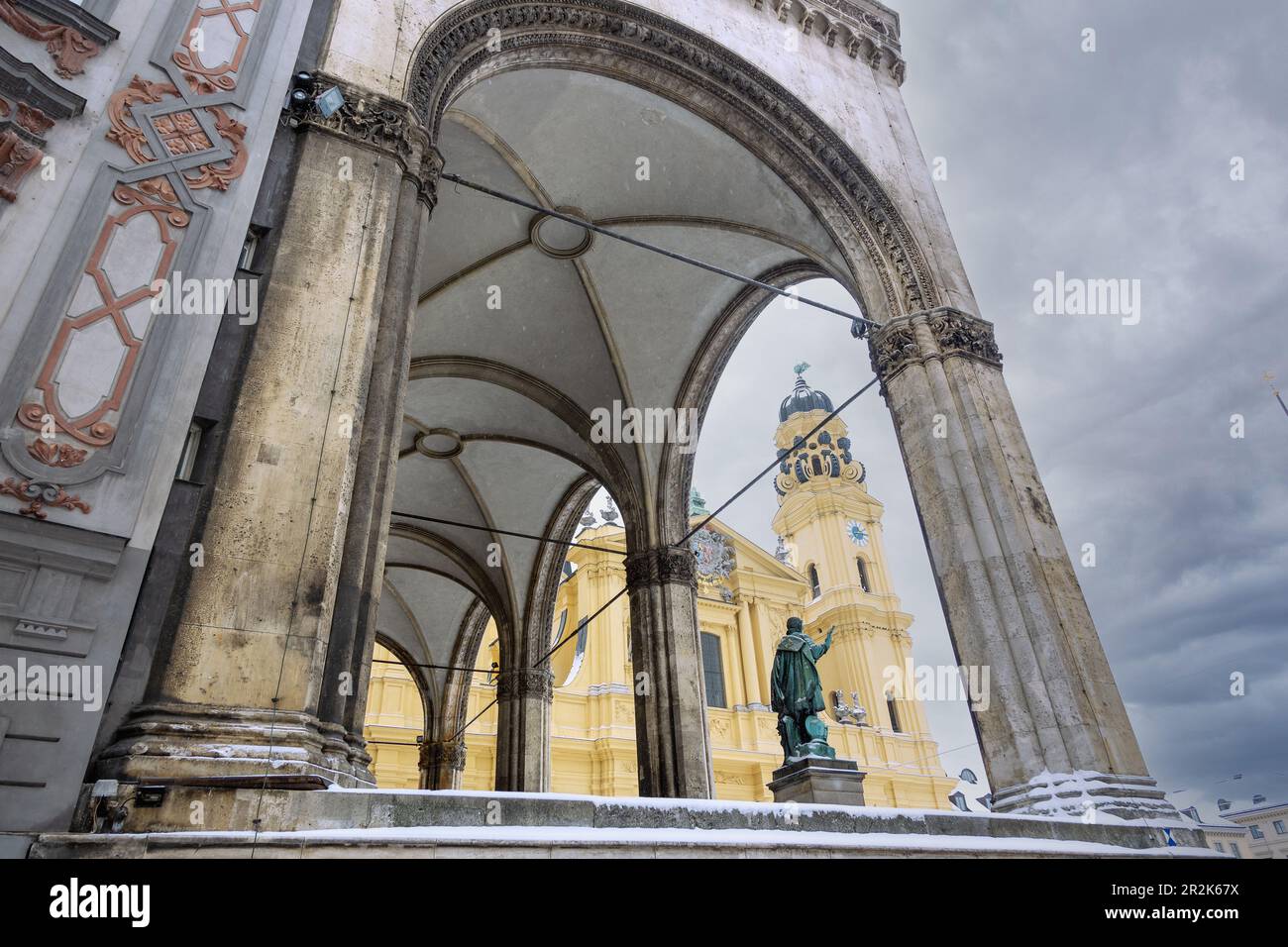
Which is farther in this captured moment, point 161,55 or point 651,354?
point 651,354

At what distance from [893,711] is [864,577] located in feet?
15.8

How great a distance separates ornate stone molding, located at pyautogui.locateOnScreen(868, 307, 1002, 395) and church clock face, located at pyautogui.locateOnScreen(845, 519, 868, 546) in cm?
2190

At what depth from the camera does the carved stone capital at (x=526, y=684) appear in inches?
542

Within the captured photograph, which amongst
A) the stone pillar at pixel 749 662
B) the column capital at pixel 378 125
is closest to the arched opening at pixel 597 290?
the column capital at pixel 378 125

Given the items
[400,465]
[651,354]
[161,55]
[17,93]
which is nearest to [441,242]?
[651,354]

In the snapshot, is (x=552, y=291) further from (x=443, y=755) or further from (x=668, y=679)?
(x=443, y=755)

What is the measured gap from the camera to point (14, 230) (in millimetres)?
3545

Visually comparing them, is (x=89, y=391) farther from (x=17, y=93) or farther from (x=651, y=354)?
(x=651, y=354)

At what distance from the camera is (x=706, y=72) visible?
7.79 m

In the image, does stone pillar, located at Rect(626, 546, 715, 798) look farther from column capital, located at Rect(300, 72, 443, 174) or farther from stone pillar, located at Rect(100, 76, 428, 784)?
column capital, located at Rect(300, 72, 443, 174)

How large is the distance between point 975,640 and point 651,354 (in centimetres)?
675

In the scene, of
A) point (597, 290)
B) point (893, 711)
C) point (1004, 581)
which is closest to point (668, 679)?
point (1004, 581)

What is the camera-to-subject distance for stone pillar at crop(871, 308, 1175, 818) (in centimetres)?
539

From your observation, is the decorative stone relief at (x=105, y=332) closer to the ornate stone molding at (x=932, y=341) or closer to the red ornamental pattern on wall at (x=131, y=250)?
the red ornamental pattern on wall at (x=131, y=250)
